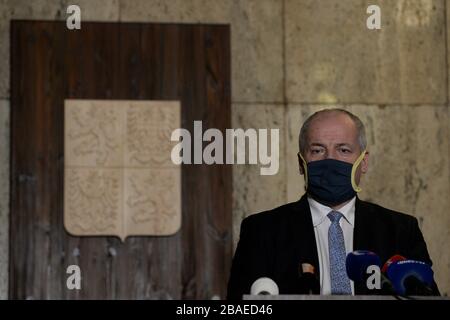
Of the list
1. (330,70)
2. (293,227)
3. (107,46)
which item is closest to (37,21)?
(107,46)

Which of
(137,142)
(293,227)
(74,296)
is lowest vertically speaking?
(74,296)

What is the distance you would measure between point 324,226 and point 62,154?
2469 millimetres

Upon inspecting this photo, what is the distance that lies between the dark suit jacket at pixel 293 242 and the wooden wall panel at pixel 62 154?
77.7 inches

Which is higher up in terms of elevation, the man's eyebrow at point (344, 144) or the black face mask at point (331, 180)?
the man's eyebrow at point (344, 144)

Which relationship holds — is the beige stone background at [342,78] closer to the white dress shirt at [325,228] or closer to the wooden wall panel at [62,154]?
the wooden wall panel at [62,154]

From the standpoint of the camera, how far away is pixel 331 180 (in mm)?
4020

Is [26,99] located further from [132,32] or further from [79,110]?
[132,32]

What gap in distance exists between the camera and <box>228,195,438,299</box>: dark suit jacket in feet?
12.5

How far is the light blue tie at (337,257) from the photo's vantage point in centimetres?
364

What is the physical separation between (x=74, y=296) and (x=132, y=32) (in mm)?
1583

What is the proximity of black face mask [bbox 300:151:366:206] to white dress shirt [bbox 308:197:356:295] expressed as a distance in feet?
0.11

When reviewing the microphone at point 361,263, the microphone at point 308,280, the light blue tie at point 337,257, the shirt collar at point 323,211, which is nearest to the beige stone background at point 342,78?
the shirt collar at point 323,211

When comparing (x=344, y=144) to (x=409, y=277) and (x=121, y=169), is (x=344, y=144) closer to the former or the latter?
(x=409, y=277)
